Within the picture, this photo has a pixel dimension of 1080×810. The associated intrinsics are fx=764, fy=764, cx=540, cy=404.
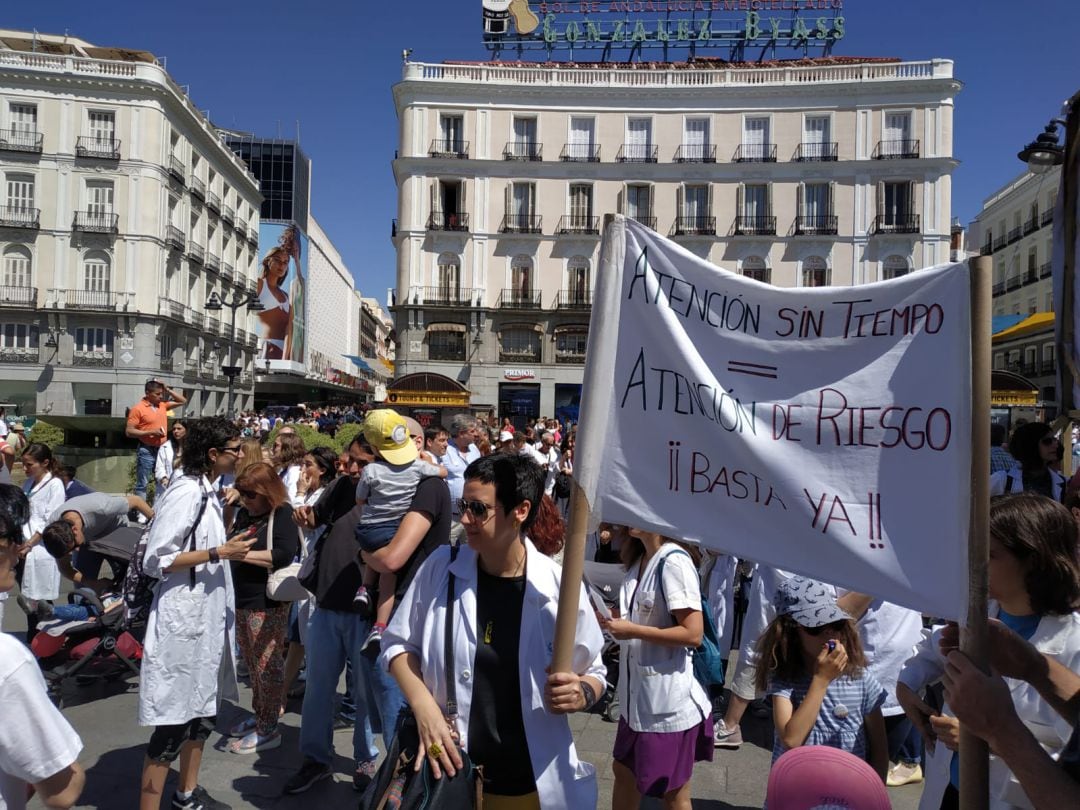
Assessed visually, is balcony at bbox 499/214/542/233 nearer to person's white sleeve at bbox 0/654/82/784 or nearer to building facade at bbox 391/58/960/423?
building facade at bbox 391/58/960/423

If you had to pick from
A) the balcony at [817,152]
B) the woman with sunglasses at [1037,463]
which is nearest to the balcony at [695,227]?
the balcony at [817,152]

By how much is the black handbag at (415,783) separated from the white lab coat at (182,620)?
5.56ft

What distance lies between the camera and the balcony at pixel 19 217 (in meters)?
35.8

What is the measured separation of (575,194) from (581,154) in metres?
1.73

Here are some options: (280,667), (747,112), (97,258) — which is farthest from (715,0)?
(280,667)

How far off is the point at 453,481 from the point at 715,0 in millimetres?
35768

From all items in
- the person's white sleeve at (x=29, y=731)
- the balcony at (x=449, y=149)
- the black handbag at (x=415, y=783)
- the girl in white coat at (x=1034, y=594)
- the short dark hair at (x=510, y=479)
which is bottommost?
the black handbag at (x=415, y=783)

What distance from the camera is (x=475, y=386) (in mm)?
32906

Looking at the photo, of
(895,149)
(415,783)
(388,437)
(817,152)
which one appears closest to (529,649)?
(415,783)

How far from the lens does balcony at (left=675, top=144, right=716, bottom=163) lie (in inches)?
1302

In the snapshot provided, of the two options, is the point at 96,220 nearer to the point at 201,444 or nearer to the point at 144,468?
the point at 144,468

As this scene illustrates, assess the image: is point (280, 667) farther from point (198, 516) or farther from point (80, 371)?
point (80, 371)

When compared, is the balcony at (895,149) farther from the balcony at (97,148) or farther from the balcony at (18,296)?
the balcony at (18,296)

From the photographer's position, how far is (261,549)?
433cm
